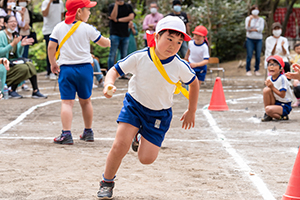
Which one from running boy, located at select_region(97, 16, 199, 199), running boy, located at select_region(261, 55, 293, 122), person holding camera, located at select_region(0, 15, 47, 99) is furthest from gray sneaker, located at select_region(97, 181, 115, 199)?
person holding camera, located at select_region(0, 15, 47, 99)

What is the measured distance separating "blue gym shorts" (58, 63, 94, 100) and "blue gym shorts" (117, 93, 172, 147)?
2.18m

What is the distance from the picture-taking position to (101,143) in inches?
244

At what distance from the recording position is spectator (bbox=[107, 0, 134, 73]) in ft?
44.4

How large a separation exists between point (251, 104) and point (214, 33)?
11.0m

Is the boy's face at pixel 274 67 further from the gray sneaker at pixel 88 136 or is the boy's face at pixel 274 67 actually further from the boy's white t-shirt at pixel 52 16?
the boy's white t-shirt at pixel 52 16

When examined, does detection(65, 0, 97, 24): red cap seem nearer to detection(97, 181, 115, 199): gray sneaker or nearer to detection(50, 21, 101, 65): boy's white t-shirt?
detection(50, 21, 101, 65): boy's white t-shirt

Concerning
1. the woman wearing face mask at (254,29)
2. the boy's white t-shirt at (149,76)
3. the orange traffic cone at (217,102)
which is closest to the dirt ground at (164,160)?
the orange traffic cone at (217,102)

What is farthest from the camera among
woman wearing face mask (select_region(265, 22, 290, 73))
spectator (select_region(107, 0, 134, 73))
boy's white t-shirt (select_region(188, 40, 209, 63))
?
spectator (select_region(107, 0, 134, 73))

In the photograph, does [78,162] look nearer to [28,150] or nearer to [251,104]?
[28,150]

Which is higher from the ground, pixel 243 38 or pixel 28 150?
pixel 28 150

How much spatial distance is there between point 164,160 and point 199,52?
590cm

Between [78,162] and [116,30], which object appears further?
[116,30]

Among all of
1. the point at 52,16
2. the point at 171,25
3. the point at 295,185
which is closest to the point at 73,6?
the point at 171,25

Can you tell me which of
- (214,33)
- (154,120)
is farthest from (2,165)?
(214,33)
